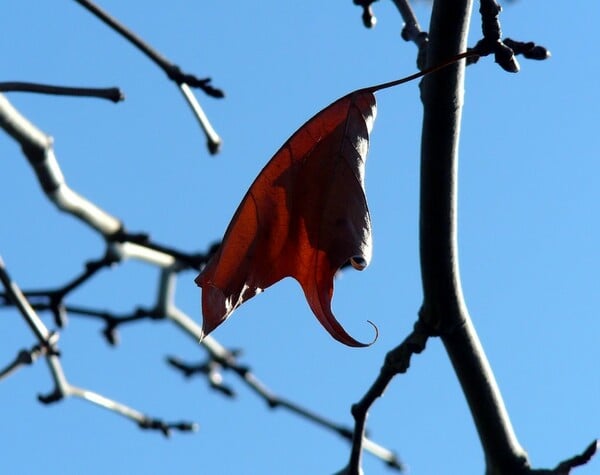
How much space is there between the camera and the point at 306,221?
4.65 ft

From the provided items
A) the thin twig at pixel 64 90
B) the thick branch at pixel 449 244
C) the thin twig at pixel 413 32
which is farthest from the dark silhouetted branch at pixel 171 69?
the thick branch at pixel 449 244

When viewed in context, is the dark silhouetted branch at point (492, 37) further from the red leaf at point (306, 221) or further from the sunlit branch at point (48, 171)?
the sunlit branch at point (48, 171)

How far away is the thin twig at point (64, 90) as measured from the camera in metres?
1.85

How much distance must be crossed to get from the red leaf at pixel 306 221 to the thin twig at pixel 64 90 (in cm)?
68

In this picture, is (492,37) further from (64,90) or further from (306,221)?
(64,90)

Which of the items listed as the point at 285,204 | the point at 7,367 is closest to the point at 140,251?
the point at 7,367

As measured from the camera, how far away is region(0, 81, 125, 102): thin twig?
72.9 inches

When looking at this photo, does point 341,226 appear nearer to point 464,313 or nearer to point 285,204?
point 285,204

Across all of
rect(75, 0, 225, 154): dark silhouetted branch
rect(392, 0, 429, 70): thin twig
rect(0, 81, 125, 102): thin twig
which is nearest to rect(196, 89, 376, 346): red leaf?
rect(392, 0, 429, 70): thin twig

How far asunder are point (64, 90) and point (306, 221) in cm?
76

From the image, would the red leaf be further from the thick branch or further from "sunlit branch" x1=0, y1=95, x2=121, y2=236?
"sunlit branch" x1=0, y1=95, x2=121, y2=236

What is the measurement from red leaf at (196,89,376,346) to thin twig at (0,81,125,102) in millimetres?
675

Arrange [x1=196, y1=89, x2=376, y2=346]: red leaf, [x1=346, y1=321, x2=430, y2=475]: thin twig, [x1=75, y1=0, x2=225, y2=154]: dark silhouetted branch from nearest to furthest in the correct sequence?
[x1=196, y1=89, x2=376, y2=346]: red leaf < [x1=346, y1=321, x2=430, y2=475]: thin twig < [x1=75, y1=0, x2=225, y2=154]: dark silhouetted branch

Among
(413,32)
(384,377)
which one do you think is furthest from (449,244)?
(413,32)
